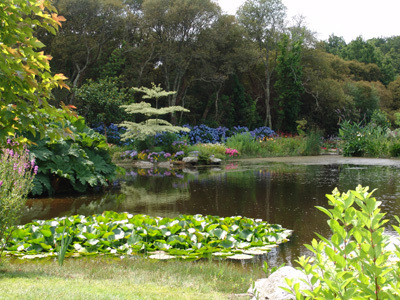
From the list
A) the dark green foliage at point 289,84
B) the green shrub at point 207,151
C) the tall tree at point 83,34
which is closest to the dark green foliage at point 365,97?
the dark green foliage at point 289,84

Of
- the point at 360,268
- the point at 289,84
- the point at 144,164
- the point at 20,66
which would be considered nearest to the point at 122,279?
the point at 20,66

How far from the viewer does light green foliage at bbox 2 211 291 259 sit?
420cm

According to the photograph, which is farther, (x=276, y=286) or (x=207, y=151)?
(x=207, y=151)

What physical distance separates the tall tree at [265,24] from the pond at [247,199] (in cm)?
1527

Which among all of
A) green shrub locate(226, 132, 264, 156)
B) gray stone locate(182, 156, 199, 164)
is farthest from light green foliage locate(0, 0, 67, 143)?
green shrub locate(226, 132, 264, 156)

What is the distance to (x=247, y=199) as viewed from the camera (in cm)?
747

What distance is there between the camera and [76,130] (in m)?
8.61

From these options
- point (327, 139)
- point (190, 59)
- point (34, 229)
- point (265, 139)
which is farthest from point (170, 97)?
point (34, 229)

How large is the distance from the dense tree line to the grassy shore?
15427 millimetres

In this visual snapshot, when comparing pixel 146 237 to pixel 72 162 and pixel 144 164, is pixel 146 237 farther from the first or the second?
pixel 144 164

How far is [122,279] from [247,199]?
15.2 ft

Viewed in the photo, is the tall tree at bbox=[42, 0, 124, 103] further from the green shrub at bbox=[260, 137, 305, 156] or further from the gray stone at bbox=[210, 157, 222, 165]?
the green shrub at bbox=[260, 137, 305, 156]

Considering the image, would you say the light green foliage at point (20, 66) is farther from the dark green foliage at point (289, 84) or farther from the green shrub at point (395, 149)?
the dark green foliage at point (289, 84)

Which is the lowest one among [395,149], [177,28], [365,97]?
[395,149]
